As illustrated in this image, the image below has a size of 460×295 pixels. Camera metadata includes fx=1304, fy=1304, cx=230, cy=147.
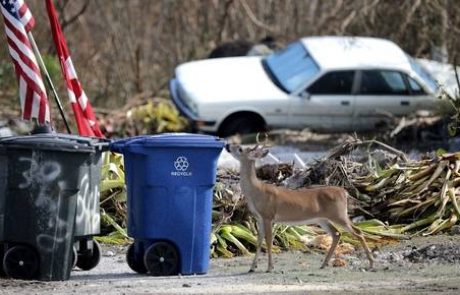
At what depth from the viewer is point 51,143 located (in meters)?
10.0

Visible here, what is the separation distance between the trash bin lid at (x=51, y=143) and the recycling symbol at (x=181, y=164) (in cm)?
65

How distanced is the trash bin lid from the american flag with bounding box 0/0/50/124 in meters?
2.65

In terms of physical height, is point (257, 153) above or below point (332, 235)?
above

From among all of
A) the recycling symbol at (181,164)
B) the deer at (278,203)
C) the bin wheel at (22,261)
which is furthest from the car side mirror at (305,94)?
the bin wheel at (22,261)

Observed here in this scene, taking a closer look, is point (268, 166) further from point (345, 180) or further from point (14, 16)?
point (14, 16)

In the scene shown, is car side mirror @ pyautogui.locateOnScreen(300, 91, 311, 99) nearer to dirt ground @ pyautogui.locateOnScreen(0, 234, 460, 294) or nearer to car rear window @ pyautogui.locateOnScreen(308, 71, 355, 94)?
car rear window @ pyautogui.locateOnScreen(308, 71, 355, 94)

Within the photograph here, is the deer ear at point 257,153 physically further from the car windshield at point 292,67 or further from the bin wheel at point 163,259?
the car windshield at point 292,67

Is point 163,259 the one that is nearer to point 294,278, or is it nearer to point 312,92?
point 294,278

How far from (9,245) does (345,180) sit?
413 cm

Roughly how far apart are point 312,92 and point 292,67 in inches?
27.9

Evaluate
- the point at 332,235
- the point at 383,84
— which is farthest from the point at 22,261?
the point at 383,84

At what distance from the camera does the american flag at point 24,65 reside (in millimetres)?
13000

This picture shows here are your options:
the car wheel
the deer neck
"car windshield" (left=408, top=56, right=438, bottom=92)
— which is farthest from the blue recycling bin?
"car windshield" (left=408, top=56, right=438, bottom=92)

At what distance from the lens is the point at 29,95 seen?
1302cm
